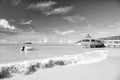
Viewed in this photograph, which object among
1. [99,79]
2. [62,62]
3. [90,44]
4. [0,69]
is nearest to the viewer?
[99,79]

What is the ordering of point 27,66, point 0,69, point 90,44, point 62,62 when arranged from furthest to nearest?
point 90,44 → point 62,62 → point 27,66 → point 0,69

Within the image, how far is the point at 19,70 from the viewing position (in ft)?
13.9

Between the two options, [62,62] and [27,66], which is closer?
[27,66]

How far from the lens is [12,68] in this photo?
4.32m

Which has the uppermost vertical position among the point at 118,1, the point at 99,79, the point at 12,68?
the point at 118,1

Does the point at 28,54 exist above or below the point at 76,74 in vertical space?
above

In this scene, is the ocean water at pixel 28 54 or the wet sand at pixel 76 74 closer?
the wet sand at pixel 76 74

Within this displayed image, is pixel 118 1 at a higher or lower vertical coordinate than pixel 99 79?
higher

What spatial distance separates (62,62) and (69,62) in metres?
0.47

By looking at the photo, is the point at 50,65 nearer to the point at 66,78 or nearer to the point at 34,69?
the point at 34,69

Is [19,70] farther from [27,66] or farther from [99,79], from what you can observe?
[99,79]

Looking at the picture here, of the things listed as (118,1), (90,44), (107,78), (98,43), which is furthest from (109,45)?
(107,78)

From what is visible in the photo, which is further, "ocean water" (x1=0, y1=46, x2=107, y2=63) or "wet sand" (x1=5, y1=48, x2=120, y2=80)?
"ocean water" (x1=0, y1=46, x2=107, y2=63)

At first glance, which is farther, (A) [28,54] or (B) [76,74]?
(A) [28,54]
